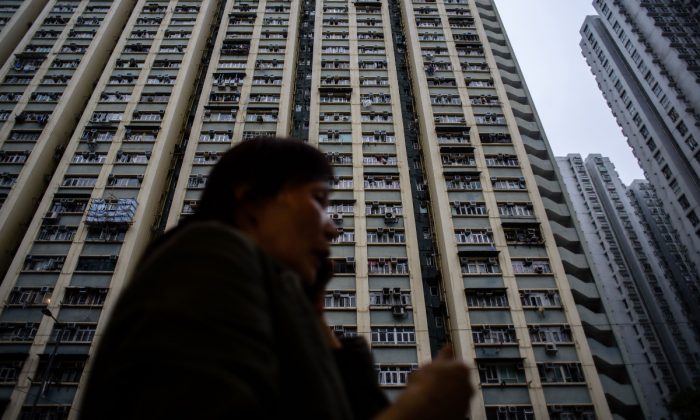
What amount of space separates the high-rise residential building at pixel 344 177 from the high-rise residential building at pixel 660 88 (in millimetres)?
21840

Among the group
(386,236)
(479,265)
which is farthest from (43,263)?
(479,265)

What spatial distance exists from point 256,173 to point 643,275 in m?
75.6

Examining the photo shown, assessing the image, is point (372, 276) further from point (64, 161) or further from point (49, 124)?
point (49, 124)

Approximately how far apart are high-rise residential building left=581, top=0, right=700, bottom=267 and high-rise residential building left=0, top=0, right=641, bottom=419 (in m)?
21.8

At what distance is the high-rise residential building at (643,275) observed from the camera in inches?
2088

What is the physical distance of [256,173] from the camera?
1.70m

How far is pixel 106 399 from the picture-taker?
32.5 inches

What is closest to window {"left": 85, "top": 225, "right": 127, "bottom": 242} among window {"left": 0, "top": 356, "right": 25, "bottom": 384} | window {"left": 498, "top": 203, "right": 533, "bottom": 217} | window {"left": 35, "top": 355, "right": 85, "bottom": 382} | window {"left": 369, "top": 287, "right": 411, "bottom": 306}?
window {"left": 35, "top": 355, "right": 85, "bottom": 382}

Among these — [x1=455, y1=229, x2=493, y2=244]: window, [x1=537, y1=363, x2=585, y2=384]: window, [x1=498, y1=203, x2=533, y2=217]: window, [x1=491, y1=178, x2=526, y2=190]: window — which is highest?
[x1=491, y1=178, x2=526, y2=190]: window


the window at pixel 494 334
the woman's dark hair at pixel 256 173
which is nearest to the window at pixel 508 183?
the window at pixel 494 334

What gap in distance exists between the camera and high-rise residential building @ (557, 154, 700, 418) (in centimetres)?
5303

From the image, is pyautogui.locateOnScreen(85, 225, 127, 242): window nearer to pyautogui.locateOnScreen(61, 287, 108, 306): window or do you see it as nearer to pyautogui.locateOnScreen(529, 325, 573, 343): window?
pyautogui.locateOnScreen(61, 287, 108, 306): window

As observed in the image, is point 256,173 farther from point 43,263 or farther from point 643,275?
point 643,275

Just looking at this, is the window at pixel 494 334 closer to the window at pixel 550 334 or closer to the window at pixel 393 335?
the window at pixel 550 334
